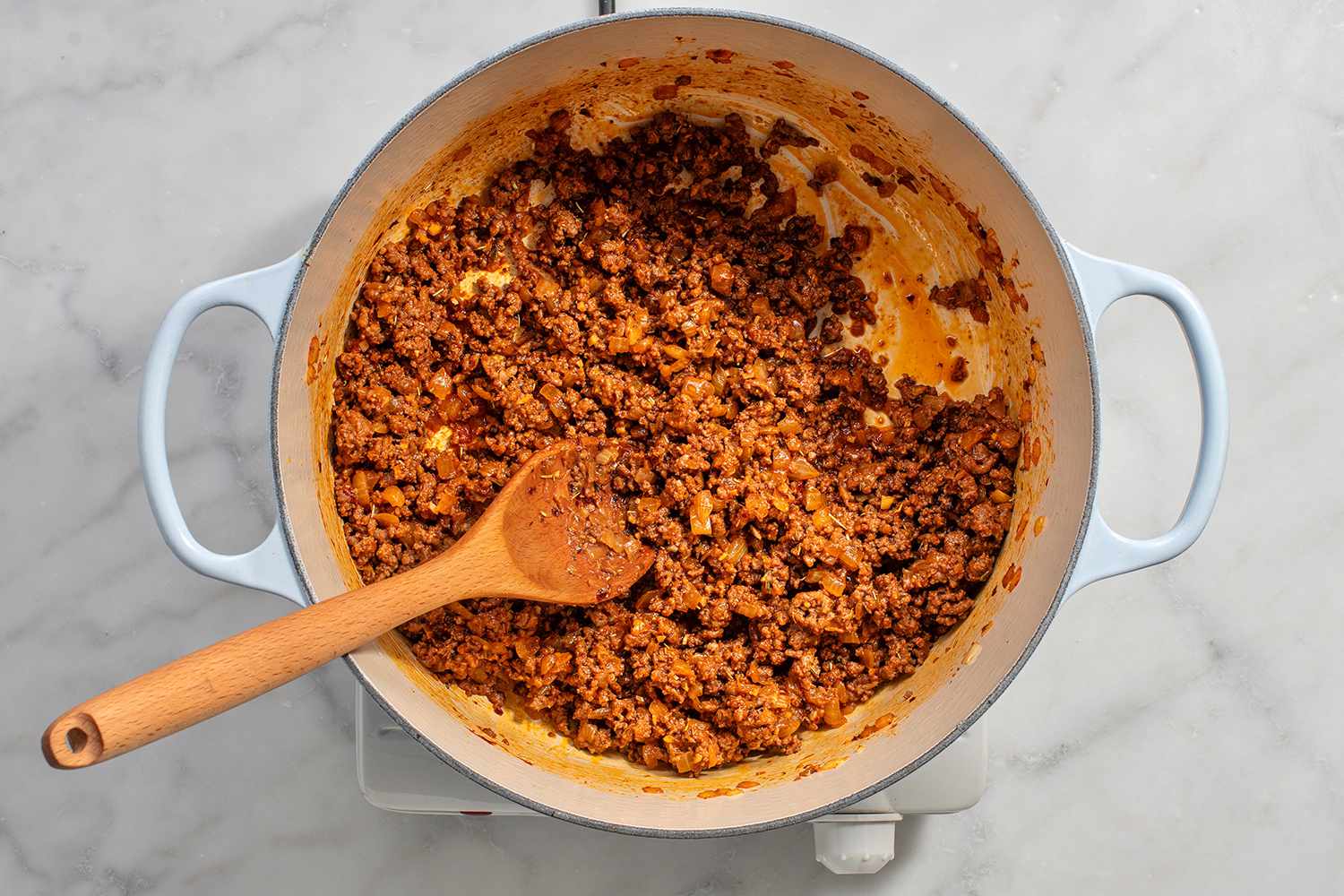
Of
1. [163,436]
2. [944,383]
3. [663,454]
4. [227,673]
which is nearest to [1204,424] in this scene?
[944,383]

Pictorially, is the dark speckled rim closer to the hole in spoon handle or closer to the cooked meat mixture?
the cooked meat mixture

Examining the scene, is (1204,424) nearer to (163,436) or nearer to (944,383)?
(944,383)

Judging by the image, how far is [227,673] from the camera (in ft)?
5.65

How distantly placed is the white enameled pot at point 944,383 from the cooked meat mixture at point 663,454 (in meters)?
0.06

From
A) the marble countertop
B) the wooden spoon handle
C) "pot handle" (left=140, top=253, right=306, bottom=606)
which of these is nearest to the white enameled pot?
"pot handle" (left=140, top=253, right=306, bottom=606)

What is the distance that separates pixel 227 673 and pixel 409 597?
1.23 ft

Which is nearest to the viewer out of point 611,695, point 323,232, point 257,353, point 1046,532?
point 323,232

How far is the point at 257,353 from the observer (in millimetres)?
2664

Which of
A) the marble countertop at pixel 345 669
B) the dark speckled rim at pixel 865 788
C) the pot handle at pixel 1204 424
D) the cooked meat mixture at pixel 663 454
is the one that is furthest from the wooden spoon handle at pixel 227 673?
the pot handle at pixel 1204 424

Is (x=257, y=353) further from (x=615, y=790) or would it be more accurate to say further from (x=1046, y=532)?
(x=1046, y=532)

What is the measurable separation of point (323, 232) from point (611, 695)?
1087mm

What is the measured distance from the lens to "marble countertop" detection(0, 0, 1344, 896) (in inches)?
104

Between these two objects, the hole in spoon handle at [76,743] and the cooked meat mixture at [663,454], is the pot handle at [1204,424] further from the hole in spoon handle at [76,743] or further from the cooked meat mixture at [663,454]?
the hole in spoon handle at [76,743]

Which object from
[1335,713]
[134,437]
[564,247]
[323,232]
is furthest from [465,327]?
[1335,713]
